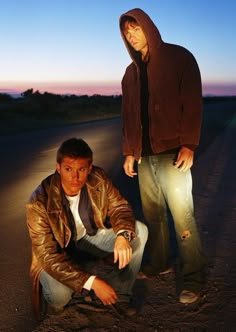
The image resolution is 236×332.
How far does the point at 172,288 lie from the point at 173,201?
2.57ft

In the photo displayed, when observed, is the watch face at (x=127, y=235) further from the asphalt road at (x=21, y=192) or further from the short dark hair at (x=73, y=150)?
the asphalt road at (x=21, y=192)

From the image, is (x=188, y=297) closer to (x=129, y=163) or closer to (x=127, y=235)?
(x=127, y=235)

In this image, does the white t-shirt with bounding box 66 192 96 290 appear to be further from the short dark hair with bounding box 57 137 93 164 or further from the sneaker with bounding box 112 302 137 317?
the sneaker with bounding box 112 302 137 317

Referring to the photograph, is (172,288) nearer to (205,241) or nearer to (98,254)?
(98,254)

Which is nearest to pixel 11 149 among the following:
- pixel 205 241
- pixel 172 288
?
pixel 205 241

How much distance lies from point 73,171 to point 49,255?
59 cm

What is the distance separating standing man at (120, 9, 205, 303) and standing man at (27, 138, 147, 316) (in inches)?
15.6

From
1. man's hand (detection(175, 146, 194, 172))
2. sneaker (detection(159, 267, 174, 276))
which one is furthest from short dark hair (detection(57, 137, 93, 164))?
sneaker (detection(159, 267, 174, 276))

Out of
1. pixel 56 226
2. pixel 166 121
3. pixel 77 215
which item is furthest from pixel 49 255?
pixel 166 121

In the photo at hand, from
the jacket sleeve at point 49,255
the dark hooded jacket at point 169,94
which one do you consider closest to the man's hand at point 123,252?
the jacket sleeve at point 49,255

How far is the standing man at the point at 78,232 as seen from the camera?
305 cm

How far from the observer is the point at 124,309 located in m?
3.38

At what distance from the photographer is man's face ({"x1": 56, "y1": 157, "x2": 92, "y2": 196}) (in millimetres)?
3164

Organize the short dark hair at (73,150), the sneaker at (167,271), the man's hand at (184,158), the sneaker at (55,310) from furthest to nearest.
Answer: the sneaker at (167,271)
the man's hand at (184,158)
the sneaker at (55,310)
the short dark hair at (73,150)
